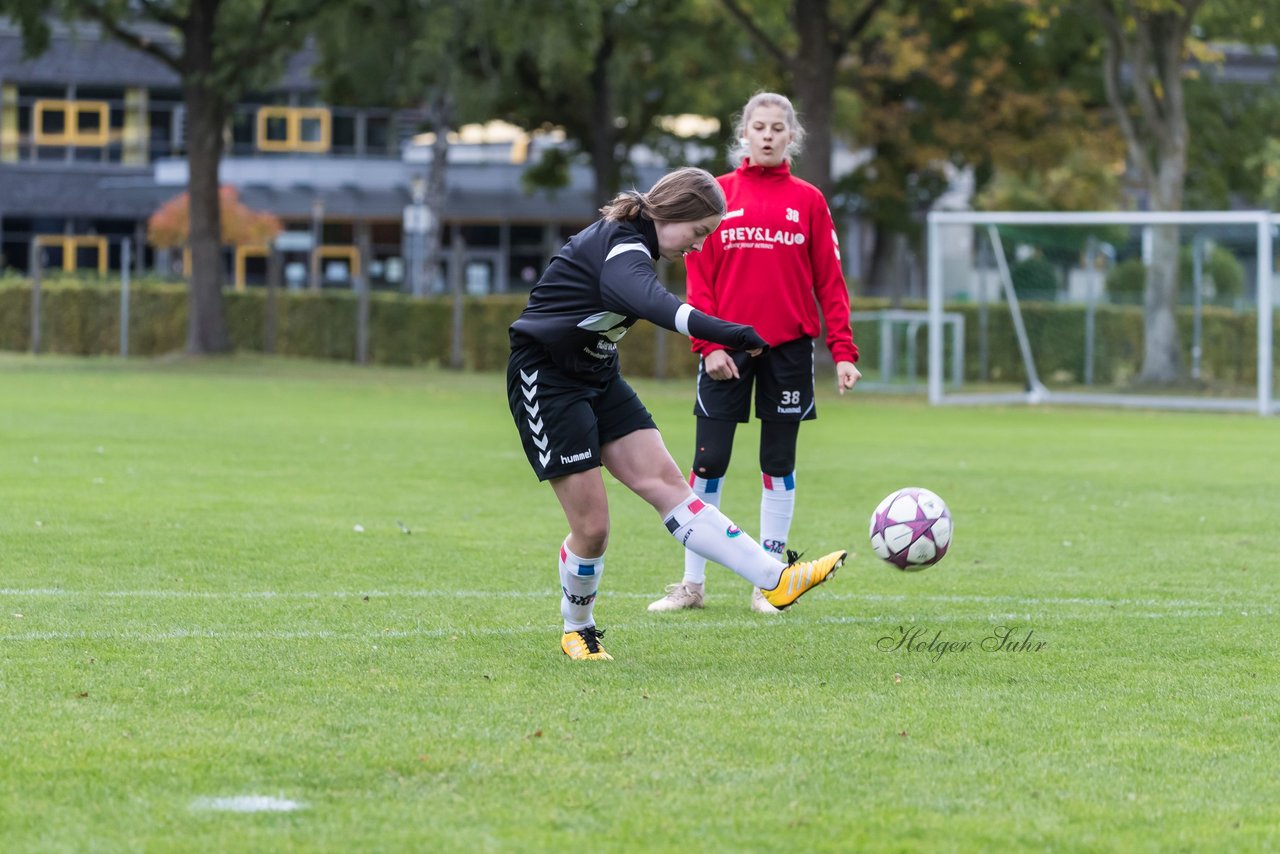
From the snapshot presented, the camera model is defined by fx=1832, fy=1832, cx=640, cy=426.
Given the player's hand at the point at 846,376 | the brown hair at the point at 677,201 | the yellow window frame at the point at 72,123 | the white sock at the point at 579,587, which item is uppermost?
the yellow window frame at the point at 72,123

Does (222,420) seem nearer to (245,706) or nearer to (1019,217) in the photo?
(1019,217)

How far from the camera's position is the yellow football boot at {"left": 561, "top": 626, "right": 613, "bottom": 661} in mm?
6414

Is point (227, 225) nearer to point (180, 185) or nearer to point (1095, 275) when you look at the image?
point (180, 185)

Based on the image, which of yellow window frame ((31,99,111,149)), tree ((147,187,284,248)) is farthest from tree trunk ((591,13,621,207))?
yellow window frame ((31,99,111,149))

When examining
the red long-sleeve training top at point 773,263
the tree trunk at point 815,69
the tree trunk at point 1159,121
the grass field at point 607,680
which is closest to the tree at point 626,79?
the tree trunk at point 815,69

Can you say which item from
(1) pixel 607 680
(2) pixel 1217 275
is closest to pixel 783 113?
(1) pixel 607 680

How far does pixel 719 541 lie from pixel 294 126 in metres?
57.9

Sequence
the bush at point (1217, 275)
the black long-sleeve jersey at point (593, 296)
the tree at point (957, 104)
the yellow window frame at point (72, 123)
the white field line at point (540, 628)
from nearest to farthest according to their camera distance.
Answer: the black long-sleeve jersey at point (593, 296) → the white field line at point (540, 628) → the bush at point (1217, 275) → the tree at point (957, 104) → the yellow window frame at point (72, 123)

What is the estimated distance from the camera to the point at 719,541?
6.46m

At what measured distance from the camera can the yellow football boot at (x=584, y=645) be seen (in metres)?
6.41

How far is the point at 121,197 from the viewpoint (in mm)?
60094

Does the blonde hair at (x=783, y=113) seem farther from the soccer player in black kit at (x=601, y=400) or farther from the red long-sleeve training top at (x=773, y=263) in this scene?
the soccer player in black kit at (x=601, y=400)

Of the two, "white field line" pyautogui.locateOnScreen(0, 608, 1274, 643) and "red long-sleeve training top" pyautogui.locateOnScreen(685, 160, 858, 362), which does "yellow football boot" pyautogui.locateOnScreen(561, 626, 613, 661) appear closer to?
"white field line" pyautogui.locateOnScreen(0, 608, 1274, 643)

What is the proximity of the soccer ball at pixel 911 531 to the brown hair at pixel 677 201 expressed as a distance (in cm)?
140
